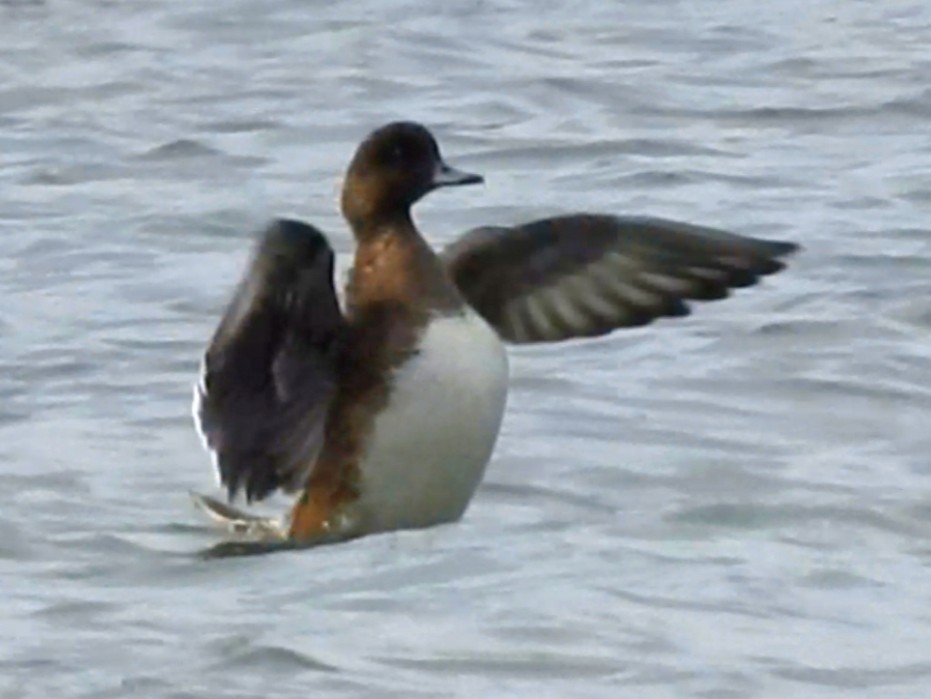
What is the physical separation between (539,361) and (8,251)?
2074 millimetres

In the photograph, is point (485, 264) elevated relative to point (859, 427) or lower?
elevated

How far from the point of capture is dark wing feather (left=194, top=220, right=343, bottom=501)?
8.66 meters

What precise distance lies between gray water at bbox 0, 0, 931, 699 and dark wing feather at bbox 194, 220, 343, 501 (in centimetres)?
23

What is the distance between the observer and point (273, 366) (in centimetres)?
888

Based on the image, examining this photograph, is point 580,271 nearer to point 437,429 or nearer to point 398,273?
point 398,273

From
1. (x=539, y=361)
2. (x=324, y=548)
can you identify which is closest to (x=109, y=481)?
(x=324, y=548)

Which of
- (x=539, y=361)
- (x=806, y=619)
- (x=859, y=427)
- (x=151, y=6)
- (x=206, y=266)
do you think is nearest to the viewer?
(x=806, y=619)

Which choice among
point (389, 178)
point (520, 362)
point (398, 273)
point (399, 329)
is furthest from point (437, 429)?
point (520, 362)

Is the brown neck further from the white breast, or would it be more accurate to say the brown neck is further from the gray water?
the gray water

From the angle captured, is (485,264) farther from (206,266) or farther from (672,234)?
(206,266)

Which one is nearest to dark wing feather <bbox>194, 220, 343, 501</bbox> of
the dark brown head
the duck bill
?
the dark brown head

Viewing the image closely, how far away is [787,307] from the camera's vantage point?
1188 centimetres

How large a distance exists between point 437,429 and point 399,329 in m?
0.24

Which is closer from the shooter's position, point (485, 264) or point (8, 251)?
point (485, 264)
